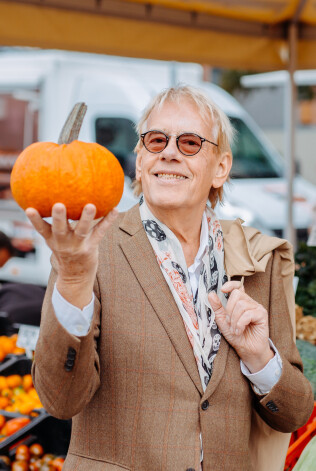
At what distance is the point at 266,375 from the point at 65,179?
0.94 metres

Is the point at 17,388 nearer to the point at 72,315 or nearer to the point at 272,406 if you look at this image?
the point at 272,406

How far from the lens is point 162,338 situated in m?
1.69

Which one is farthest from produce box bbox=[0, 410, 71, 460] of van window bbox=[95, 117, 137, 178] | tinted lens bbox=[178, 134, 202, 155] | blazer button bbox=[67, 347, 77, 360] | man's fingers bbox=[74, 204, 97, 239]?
van window bbox=[95, 117, 137, 178]

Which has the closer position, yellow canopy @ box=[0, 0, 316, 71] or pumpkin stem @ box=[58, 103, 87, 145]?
pumpkin stem @ box=[58, 103, 87, 145]

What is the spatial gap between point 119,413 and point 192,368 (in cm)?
26

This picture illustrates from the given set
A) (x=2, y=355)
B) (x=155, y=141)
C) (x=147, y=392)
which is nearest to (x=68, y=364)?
(x=147, y=392)

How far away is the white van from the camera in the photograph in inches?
279

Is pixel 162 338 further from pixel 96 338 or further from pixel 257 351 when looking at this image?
pixel 257 351

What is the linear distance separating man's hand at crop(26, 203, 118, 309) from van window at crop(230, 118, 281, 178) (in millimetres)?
6554

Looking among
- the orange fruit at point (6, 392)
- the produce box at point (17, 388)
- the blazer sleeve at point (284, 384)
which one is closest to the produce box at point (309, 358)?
the blazer sleeve at point (284, 384)

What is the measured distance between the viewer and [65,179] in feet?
4.46

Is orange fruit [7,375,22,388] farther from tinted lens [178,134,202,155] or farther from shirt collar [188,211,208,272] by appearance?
tinted lens [178,134,202,155]

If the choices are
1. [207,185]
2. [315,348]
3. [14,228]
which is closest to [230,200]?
[14,228]

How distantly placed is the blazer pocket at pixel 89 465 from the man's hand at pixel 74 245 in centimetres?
56
